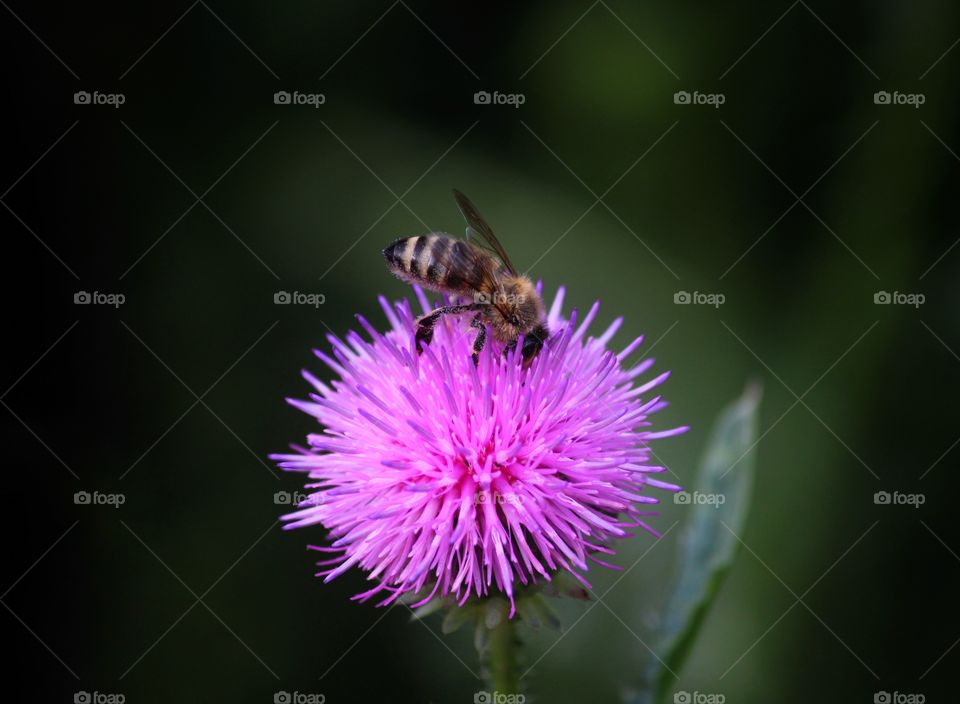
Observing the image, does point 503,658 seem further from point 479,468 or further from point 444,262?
point 444,262

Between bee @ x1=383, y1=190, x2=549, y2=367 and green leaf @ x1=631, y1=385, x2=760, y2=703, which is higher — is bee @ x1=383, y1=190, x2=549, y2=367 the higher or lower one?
the higher one

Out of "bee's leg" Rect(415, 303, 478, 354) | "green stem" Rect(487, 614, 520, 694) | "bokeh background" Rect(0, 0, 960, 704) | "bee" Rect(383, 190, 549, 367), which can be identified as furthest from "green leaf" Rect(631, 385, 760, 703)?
"bokeh background" Rect(0, 0, 960, 704)

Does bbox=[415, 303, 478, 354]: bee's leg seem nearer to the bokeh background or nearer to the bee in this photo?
the bee

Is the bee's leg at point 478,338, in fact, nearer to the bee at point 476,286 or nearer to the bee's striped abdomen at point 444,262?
the bee at point 476,286

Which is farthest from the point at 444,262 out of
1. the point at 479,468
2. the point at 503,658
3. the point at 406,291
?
the point at 406,291

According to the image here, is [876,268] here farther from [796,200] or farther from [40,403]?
[40,403]
